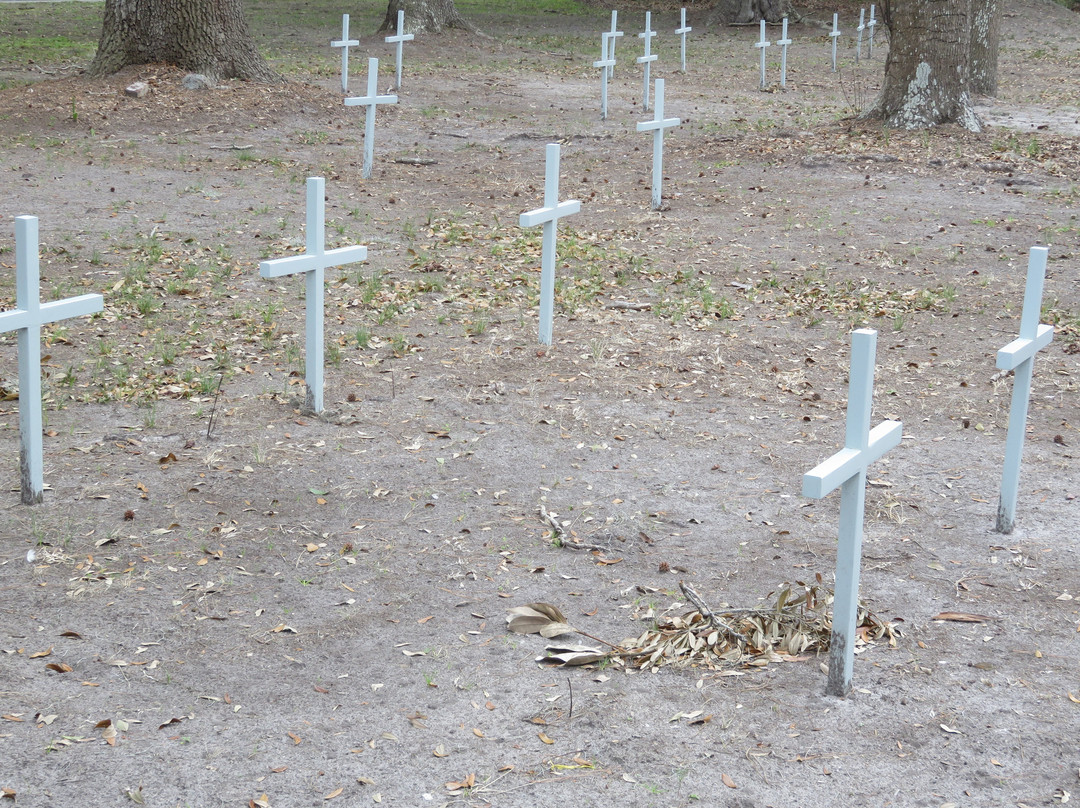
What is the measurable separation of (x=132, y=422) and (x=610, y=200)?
715 centimetres

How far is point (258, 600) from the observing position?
476 cm

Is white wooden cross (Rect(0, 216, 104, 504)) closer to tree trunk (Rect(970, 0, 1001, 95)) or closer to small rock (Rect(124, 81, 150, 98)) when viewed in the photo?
small rock (Rect(124, 81, 150, 98))

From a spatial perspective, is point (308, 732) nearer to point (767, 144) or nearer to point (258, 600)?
point (258, 600)

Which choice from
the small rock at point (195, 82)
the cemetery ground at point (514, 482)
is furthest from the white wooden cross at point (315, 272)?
the small rock at point (195, 82)

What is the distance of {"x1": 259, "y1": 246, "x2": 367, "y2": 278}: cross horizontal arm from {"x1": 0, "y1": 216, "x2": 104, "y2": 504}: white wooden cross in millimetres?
1089

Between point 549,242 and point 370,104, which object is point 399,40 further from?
point 549,242

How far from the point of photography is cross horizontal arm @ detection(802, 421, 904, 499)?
352 centimetres

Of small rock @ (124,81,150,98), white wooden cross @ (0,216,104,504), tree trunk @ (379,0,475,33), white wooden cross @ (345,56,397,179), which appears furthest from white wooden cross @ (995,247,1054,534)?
tree trunk @ (379,0,475,33)

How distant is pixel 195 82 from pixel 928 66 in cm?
965

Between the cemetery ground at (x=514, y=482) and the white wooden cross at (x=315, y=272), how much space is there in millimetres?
215

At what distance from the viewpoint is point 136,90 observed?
15102 mm

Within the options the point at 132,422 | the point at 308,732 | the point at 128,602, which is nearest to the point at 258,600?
the point at 128,602

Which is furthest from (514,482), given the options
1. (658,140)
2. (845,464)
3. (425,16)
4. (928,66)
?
(425,16)

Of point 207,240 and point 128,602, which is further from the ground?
point 207,240
